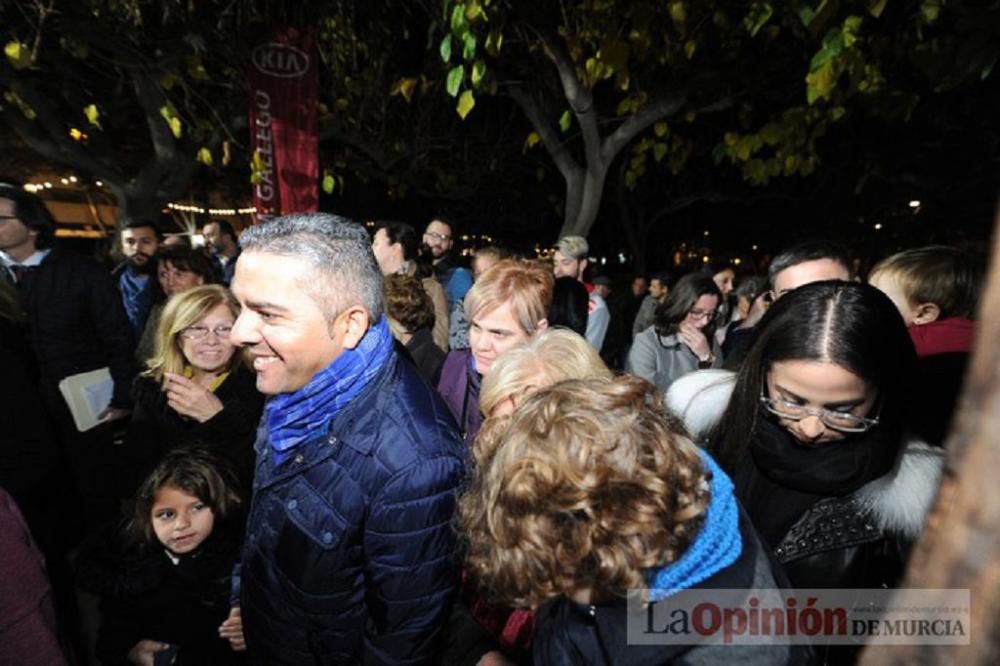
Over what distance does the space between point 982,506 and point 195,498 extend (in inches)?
102

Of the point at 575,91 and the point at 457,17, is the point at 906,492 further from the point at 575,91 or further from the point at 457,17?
the point at 575,91

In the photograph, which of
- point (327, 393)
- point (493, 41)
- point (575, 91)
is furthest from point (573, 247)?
point (327, 393)

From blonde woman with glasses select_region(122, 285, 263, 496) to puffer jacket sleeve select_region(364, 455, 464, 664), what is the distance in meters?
1.35

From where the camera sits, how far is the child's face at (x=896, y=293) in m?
2.67

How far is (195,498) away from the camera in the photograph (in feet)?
7.72

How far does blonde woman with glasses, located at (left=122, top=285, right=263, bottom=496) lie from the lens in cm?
264

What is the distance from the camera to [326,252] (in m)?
1.55

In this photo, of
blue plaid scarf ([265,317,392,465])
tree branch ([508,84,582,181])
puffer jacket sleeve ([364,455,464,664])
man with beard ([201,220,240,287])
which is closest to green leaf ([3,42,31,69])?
man with beard ([201,220,240,287])

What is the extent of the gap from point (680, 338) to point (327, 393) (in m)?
3.20

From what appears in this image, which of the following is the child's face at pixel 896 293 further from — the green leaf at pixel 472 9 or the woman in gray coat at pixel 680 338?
the green leaf at pixel 472 9

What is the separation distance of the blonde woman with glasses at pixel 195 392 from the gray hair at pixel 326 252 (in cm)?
132

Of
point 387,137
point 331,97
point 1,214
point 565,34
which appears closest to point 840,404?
point 1,214

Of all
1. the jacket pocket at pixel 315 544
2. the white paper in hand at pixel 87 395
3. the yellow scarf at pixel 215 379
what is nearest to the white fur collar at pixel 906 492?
the jacket pocket at pixel 315 544

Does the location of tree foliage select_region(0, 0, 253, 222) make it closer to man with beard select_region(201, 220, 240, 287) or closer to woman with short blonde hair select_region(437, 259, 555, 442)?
man with beard select_region(201, 220, 240, 287)
